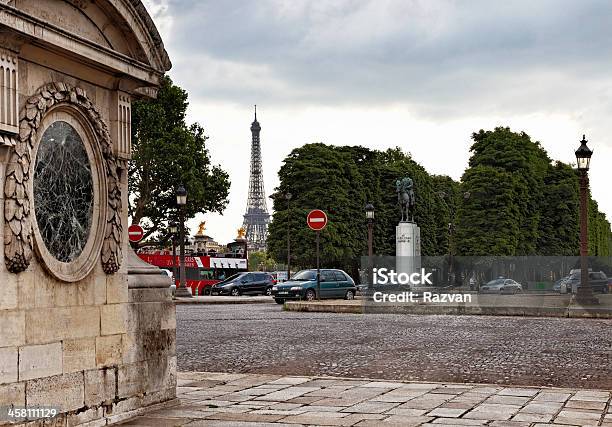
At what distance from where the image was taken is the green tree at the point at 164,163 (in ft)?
168

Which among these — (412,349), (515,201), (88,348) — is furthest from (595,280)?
(88,348)

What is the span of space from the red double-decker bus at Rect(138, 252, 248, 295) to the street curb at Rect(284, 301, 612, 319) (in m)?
27.2

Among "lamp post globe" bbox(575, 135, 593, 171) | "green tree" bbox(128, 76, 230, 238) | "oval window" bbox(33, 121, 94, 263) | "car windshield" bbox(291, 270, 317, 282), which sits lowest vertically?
"car windshield" bbox(291, 270, 317, 282)

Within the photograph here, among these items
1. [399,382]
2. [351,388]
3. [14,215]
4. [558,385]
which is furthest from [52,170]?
[558,385]

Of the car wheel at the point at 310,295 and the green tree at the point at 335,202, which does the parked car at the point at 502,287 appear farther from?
the car wheel at the point at 310,295

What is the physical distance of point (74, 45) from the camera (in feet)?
25.6

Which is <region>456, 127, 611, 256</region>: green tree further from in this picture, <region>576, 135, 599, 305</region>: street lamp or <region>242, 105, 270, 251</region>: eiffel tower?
<region>242, 105, 270, 251</region>: eiffel tower

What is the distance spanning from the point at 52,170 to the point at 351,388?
4.73m

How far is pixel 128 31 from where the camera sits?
8.87 meters

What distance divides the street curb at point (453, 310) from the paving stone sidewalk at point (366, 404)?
16352 mm

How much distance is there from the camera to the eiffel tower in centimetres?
16312

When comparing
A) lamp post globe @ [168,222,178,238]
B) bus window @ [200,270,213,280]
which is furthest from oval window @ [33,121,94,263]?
bus window @ [200,270,213,280]

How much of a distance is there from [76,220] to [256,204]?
16327 cm

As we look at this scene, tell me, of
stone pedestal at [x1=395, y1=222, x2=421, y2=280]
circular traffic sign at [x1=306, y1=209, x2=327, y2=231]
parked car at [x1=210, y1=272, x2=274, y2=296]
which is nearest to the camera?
circular traffic sign at [x1=306, y1=209, x2=327, y2=231]
